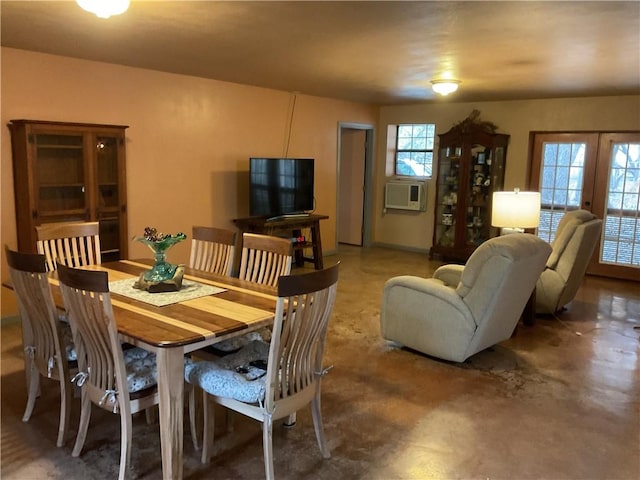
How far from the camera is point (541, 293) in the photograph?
4.70m

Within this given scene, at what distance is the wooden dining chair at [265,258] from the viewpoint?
309cm

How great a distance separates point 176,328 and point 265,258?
114 centimetres

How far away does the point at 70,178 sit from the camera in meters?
4.25

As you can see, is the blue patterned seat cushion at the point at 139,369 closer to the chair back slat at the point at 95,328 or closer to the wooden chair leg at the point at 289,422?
the chair back slat at the point at 95,328

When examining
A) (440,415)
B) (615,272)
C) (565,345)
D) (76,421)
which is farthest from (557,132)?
(76,421)

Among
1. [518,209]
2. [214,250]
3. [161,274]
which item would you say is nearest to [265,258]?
[214,250]

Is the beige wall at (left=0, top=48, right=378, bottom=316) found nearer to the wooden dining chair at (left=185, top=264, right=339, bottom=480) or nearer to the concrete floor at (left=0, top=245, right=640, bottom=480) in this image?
the concrete floor at (left=0, top=245, right=640, bottom=480)

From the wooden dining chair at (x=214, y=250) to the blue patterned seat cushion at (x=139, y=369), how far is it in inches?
36.3

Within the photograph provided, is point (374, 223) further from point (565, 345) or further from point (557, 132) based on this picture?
point (565, 345)

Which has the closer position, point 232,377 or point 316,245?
point 232,377

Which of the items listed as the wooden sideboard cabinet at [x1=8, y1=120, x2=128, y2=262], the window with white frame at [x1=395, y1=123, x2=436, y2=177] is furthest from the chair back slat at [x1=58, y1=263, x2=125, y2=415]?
the window with white frame at [x1=395, y1=123, x2=436, y2=177]

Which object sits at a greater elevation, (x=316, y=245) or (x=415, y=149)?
(x=415, y=149)

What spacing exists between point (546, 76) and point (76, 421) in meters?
4.80

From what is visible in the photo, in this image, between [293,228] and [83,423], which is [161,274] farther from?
[293,228]
